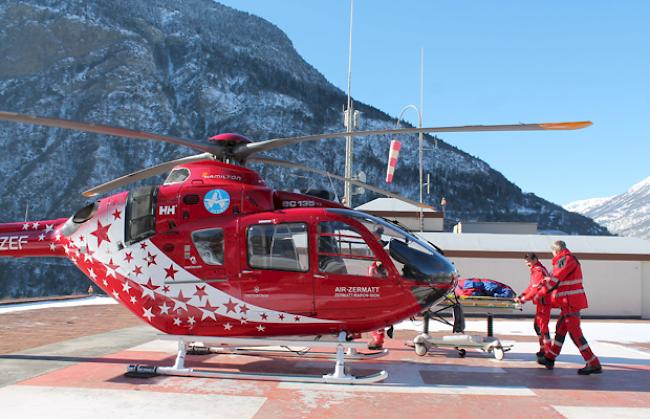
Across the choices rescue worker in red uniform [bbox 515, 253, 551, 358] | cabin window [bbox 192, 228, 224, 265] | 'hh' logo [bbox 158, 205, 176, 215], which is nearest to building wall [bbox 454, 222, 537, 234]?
rescue worker in red uniform [bbox 515, 253, 551, 358]

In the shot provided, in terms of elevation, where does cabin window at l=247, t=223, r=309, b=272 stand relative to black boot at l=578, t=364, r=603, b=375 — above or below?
above

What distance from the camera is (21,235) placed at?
30.4ft

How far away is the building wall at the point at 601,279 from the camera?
2053 cm

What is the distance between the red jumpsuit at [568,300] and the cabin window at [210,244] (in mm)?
5382

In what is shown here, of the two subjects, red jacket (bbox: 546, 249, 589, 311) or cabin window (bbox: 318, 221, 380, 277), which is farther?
red jacket (bbox: 546, 249, 589, 311)

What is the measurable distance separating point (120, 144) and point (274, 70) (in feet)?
243

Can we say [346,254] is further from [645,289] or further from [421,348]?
[645,289]

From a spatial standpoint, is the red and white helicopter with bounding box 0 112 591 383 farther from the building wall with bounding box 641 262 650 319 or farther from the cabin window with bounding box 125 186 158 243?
the building wall with bounding box 641 262 650 319

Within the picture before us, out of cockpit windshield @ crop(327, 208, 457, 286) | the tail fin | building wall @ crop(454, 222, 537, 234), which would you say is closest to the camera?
cockpit windshield @ crop(327, 208, 457, 286)

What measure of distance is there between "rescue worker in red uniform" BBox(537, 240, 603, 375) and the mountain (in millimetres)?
98139

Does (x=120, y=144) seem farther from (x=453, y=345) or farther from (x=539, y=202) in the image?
(x=539, y=202)

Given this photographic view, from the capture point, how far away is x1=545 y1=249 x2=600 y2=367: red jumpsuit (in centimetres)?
835

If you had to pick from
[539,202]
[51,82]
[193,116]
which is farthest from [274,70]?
[539,202]

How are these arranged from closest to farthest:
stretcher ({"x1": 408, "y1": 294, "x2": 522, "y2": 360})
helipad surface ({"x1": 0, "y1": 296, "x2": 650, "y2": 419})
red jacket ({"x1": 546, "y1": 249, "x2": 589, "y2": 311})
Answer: helipad surface ({"x1": 0, "y1": 296, "x2": 650, "y2": 419}) → red jacket ({"x1": 546, "y1": 249, "x2": 589, "y2": 311}) → stretcher ({"x1": 408, "y1": 294, "x2": 522, "y2": 360})
